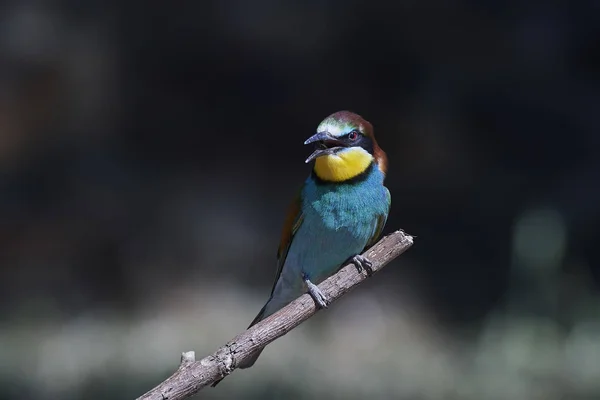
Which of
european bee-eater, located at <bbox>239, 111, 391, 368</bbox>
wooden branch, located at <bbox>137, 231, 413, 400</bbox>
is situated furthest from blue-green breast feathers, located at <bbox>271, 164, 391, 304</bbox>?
wooden branch, located at <bbox>137, 231, 413, 400</bbox>

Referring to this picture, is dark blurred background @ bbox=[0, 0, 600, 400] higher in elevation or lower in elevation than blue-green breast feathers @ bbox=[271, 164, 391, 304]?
higher

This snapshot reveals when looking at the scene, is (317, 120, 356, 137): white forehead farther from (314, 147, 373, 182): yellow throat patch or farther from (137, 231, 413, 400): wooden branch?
(137, 231, 413, 400): wooden branch

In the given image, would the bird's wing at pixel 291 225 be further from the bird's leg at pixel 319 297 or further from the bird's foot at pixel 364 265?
the bird's leg at pixel 319 297

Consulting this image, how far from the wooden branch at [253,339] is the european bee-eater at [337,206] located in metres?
0.24

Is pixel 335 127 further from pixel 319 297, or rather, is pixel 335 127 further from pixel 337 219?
pixel 319 297

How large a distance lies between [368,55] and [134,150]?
1.02 m

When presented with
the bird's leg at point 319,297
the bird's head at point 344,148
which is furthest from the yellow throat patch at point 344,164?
the bird's leg at point 319,297

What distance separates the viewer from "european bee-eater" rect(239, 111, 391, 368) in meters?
1.89

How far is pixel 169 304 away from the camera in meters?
3.79

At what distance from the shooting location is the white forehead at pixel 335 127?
1846 millimetres

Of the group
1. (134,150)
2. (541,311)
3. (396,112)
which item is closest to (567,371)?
(541,311)

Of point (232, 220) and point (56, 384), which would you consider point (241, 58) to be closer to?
point (232, 220)

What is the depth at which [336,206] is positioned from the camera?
77.7 inches

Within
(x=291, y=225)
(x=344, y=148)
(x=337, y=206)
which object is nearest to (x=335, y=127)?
(x=344, y=148)
